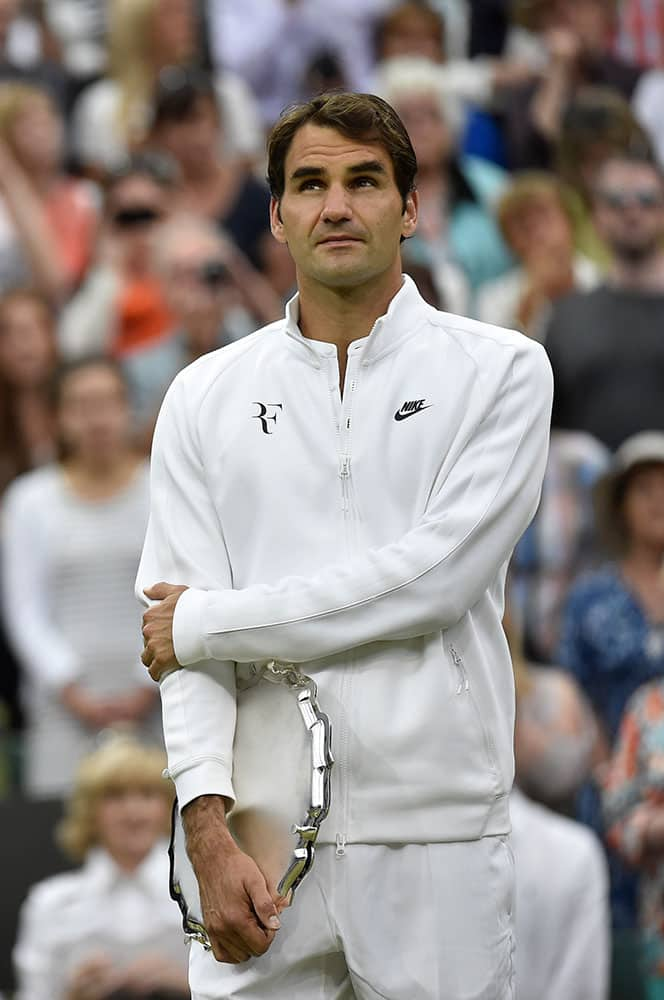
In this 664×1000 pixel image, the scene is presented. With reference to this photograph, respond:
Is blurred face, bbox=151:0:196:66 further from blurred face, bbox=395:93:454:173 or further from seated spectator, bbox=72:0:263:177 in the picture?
blurred face, bbox=395:93:454:173

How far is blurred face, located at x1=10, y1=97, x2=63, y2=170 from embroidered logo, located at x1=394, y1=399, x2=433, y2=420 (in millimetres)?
6219

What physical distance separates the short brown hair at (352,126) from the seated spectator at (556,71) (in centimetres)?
681

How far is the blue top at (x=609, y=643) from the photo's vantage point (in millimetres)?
7562

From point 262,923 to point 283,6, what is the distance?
882 cm

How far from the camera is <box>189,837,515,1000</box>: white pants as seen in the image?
3721 mm

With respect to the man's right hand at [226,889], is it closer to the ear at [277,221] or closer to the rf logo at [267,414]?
the rf logo at [267,414]

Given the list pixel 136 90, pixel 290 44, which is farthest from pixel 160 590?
pixel 290 44

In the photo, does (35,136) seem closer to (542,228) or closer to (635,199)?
(542,228)

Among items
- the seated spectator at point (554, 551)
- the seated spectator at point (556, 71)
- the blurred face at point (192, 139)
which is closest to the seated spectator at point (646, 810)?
the seated spectator at point (554, 551)

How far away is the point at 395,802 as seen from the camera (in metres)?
3.72

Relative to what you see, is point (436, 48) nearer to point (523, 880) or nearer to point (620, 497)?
point (620, 497)

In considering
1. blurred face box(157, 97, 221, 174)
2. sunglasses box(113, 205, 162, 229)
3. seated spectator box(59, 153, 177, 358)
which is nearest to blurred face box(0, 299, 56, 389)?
seated spectator box(59, 153, 177, 358)

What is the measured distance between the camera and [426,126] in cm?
1006

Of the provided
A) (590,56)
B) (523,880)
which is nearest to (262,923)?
(523,880)
